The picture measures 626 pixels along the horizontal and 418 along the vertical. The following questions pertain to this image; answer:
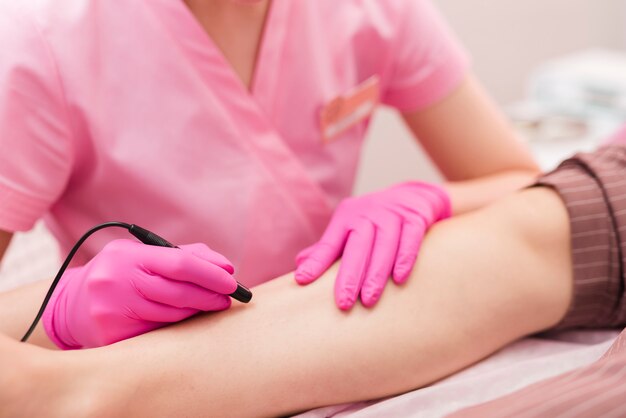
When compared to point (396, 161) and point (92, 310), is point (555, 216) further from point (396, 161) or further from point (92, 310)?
point (396, 161)

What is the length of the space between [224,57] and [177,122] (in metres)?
0.11

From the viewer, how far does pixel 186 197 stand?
1000 mm

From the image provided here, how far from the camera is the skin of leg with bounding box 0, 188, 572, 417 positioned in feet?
2.44

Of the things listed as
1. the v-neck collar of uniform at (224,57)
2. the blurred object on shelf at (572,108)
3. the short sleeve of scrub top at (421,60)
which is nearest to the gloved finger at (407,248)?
the v-neck collar of uniform at (224,57)

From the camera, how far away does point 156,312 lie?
783mm

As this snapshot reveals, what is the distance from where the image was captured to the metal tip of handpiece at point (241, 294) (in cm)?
80

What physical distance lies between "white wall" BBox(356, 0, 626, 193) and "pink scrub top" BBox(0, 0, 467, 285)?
1.07 m

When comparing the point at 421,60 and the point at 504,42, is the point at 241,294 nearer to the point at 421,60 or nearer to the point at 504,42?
the point at 421,60

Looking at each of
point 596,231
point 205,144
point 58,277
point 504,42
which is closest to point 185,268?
point 58,277

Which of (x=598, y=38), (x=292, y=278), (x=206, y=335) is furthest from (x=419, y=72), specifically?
(x=598, y=38)

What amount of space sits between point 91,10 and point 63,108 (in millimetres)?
124

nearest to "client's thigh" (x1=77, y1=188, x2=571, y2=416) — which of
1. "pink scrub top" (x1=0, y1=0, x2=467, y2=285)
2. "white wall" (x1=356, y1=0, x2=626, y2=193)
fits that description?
"pink scrub top" (x1=0, y1=0, x2=467, y2=285)

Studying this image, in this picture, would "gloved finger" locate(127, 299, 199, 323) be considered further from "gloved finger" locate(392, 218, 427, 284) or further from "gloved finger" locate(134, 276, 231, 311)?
"gloved finger" locate(392, 218, 427, 284)

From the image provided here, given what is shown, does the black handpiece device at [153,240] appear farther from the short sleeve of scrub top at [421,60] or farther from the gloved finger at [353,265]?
the short sleeve of scrub top at [421,60]
